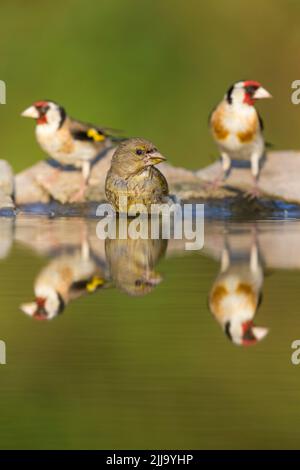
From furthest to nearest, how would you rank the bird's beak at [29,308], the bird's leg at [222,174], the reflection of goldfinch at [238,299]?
the bird's leg at [222,174], the bird's beak at [29,308], the reflection of goldfinch at [238,299]

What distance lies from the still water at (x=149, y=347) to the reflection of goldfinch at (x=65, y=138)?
3411 mm

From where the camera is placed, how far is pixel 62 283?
16.6 feet

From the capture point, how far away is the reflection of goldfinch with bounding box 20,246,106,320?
465 centimetres

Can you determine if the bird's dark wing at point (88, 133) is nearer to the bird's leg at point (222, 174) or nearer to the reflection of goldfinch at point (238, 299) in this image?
the bird's leg at point (222, 174)

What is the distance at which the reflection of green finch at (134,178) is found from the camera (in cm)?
758

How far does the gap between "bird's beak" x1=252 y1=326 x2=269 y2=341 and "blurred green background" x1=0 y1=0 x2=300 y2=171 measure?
777cm

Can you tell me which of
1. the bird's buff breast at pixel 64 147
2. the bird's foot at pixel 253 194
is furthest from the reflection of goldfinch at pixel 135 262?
the bird's buff breast at pixel 64 147

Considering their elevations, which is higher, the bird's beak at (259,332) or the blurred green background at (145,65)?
the blurred green background at (145,65)

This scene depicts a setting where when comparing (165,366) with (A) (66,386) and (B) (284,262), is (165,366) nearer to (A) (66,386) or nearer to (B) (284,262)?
(A) (66,386)

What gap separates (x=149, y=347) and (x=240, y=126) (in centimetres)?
520

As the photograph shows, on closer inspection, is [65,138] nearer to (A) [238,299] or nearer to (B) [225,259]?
(B) [225,259]

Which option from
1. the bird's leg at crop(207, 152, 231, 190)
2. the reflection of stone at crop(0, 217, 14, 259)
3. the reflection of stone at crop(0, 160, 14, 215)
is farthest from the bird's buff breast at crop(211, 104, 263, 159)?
the reflection of stone at crop(0, 217, 14, 259)

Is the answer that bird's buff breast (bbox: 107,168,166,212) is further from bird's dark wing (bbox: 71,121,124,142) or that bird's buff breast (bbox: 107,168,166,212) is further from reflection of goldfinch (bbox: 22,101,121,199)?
bird's dark wing (bbox: 71,121,124,142)
